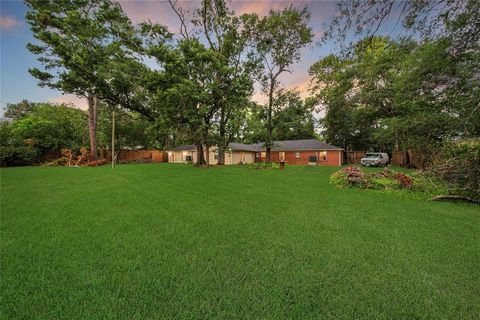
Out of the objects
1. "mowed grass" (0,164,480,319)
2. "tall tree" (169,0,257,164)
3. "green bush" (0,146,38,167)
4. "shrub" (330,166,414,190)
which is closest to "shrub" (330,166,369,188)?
"shrub" (330,166,414,190)

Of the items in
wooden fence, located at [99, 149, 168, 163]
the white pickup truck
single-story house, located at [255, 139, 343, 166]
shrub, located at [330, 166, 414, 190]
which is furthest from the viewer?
single-story house, located at [255, 139, 343, 166]

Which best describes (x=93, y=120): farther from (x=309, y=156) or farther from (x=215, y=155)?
(x=309, y=156)

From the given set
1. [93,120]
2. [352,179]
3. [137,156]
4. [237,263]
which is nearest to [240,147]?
A: [137,156]

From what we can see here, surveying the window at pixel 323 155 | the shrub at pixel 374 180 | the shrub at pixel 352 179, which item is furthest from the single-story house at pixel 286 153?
the shrub at pixel 374 180

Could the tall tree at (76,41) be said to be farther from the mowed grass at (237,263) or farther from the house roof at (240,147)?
the house roof at (240,147)

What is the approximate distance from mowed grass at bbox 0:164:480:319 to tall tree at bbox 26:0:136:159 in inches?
482

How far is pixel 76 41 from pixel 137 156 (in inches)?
677

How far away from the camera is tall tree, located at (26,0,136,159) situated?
43.6 ft

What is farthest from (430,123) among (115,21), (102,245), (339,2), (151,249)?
(115,21)

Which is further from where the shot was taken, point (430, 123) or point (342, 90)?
point (342, 90)

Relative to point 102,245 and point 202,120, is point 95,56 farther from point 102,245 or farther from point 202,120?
point 102,245

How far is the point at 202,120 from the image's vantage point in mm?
15305

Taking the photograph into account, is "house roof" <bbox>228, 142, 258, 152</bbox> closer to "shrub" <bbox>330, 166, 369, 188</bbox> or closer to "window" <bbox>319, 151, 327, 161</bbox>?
"window" <bbox>319, 151, 327, 161</bbox>

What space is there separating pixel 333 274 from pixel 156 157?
32.6 meters
